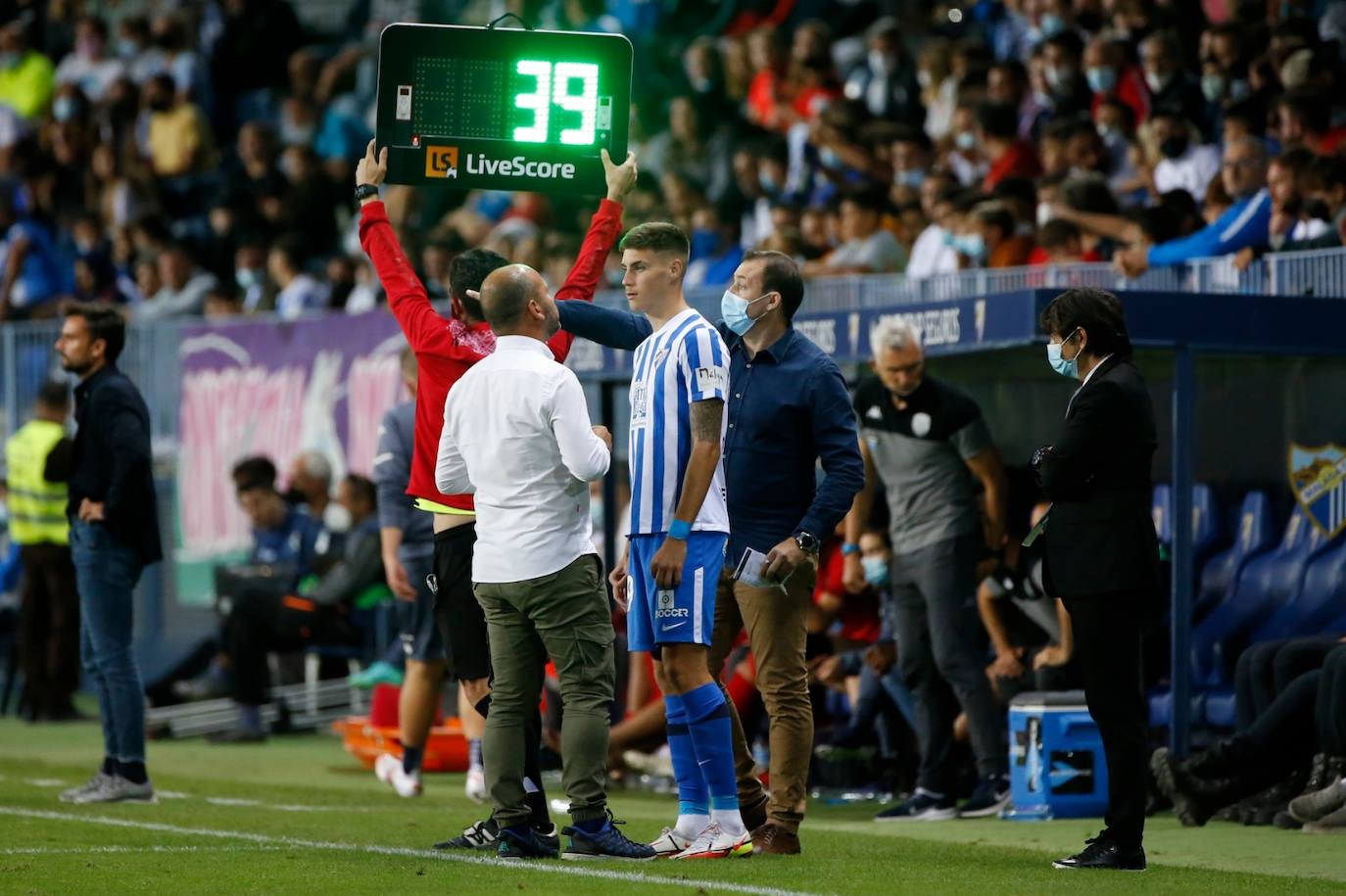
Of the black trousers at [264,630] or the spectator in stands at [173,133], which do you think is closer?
the black trousers at [264,630]

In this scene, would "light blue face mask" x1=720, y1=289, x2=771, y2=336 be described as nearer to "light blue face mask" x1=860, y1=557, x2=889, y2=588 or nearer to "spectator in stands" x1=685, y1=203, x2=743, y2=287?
"light blue face mask" x1=860, y1=557, x2=889, y2=588

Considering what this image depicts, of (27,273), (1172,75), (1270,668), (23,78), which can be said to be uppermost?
(23,78)

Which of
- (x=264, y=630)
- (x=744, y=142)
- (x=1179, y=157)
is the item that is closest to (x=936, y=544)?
(x=1179, y=157)

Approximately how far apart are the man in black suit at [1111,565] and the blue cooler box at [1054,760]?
7.36 ft

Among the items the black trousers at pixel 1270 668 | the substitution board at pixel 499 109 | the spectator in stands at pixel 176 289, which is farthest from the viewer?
the spectator in stands at pixel 176 289

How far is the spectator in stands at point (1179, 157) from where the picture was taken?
43.3 feet

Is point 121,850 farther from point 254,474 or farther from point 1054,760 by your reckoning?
point 254,474

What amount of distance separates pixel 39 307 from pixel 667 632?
49.2 ft

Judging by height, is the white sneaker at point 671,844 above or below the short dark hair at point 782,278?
below

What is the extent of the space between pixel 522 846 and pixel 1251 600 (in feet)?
15.8

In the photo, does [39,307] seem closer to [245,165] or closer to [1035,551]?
[245,165]

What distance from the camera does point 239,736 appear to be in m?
14.2

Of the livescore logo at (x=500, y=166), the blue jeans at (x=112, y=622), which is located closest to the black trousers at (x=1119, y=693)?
the livescore logo at (x=500, y=166)

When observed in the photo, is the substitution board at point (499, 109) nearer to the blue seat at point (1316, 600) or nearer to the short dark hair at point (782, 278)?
the short dark hair at point (782, 278)
